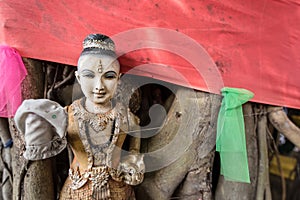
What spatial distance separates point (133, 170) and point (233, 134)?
0.38 m

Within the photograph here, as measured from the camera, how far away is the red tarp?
1263mm

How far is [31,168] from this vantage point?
4.17 ft

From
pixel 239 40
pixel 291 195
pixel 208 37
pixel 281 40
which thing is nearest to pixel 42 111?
pixel 208 37

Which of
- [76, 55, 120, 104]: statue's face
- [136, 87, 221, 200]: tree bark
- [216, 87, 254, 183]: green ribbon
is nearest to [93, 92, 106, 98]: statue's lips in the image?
[76, 55, 120, 104]: statue's face

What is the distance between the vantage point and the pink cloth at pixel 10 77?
1205 mm

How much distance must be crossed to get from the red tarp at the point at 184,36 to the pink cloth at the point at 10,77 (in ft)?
0.13

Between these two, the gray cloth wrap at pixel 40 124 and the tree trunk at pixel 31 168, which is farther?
the tree trunk at pixel 31 168

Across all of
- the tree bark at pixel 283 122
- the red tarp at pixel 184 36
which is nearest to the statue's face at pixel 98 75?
the red tarp at pixel 184 36

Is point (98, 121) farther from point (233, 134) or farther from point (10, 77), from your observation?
point (233, 134)

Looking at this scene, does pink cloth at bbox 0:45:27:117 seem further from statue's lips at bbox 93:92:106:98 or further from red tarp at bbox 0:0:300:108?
statue's lips at bbox 93:92:106:98

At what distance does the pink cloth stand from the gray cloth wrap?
0.22 metres

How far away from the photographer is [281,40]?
54.9 inches

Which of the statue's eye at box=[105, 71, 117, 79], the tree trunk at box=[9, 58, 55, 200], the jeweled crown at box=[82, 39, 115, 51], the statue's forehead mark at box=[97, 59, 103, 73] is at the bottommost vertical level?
the tree trunk at box=[9, 58, 55, 200]

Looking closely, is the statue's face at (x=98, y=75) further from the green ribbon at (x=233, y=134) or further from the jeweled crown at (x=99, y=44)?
the green ribbon at (x=233, y=134)
